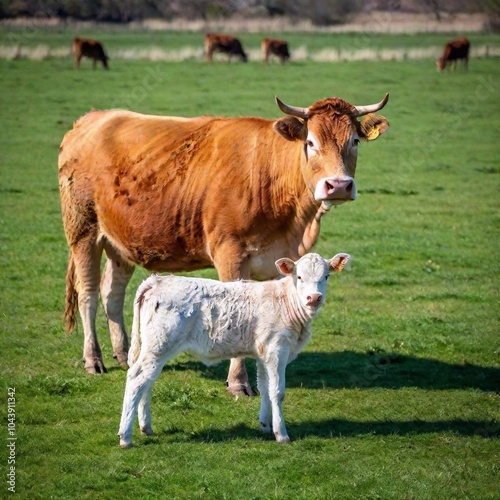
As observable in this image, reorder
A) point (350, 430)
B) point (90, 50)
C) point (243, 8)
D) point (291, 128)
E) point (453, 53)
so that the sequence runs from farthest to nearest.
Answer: point (243, 8)
point (453, 53)
point (90, 50)
point (291, 128)
point (350, 430)

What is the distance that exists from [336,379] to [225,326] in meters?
2.39

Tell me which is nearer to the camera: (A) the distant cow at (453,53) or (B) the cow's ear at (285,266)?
(B) the cow's ear at (285,266)

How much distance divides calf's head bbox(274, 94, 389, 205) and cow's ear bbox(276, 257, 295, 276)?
0.88 m

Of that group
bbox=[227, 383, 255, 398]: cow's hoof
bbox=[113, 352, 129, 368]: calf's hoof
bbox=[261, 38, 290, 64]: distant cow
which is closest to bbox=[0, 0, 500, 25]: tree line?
bbox=[261, 38, 290, 64]: distant cow

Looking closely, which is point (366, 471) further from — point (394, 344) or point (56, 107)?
point (56, 107)

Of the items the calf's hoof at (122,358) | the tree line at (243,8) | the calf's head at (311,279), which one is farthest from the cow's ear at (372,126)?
the tree line at (243,8)

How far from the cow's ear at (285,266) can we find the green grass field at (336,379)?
1.35m

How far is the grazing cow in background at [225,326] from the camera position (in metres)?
7.42

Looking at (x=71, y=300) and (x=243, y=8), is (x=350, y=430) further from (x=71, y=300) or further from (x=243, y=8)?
(x=243, y=8)

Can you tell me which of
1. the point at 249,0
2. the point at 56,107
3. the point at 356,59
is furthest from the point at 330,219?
the point at 249,0

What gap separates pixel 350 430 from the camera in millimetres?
8094

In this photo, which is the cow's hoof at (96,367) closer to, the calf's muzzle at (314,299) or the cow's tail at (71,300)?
the cow's tail at (71,300)

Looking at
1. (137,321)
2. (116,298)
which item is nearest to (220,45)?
(116,298)

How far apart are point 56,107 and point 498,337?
852 inches
